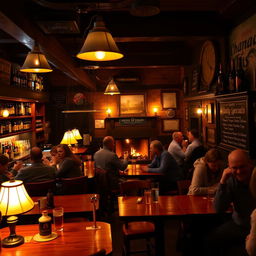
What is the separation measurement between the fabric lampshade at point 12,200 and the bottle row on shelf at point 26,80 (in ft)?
14.6

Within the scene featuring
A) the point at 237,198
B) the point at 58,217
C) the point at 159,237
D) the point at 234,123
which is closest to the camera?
the point at 58,217

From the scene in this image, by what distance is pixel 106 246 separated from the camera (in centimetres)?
219

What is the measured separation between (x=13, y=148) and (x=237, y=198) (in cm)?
522

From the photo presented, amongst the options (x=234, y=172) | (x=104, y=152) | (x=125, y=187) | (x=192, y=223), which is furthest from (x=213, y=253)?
(x=104, y=152)

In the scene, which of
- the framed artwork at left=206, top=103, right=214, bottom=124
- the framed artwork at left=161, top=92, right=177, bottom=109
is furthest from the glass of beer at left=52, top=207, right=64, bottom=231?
the framed artwork at left=161, top=92, right=177, bottom=109

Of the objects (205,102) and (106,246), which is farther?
(205,102)

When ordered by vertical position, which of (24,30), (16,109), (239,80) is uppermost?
(24,30)

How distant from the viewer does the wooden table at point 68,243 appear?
212 centimetres

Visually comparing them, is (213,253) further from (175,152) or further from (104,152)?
(175,152)

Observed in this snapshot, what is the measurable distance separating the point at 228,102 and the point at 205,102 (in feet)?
5.39

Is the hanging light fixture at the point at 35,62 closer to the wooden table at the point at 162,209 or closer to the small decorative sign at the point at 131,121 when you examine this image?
the wooden table at the point at 162,209

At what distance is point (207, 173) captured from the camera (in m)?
3.35

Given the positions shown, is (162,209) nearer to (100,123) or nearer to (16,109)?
(16,109)

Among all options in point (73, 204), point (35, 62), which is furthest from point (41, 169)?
point (35, 62)
